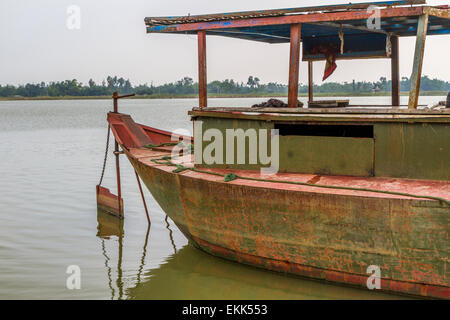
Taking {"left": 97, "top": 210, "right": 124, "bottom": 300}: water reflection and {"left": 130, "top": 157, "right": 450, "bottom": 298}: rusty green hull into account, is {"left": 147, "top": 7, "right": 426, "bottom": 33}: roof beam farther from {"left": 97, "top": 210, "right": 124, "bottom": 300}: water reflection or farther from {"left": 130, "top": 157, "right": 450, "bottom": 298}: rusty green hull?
{"left": 97, "top": 210, "right": 124, "bottom": 300}: water reflection

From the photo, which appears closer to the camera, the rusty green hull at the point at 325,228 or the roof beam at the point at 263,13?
the rusty green hull at the point at 325,228

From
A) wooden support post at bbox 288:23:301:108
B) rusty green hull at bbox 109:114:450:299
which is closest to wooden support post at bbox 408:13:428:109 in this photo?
rusty green hull at bbox 109:114:450:299

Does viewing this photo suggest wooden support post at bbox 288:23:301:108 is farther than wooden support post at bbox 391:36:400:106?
No

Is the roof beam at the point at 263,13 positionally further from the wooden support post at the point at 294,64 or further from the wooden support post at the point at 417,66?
the wooden support post at the point at 417,66

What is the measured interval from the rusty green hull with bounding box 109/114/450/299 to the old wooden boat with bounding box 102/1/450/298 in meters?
0.01

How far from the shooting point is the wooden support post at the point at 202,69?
21.9 ft

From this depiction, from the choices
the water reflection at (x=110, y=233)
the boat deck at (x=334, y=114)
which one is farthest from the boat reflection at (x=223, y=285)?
the boat deck at (x=334, y=114)

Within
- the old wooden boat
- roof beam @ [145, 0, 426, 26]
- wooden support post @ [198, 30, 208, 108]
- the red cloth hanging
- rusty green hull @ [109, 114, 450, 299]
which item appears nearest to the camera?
rusty green hull @ [109, 114, 450, 299]

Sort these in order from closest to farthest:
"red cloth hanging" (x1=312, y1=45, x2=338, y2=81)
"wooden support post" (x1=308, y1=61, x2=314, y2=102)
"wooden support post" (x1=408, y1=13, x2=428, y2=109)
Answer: "wooden support post" (x1=408, y1=13, x2=428, y2=109) < "red cloth hanging" (x1=312, y1=45, x2=338, y2=81) < "wooden support post" (x1=308, y1=61, x2=314, y2=102)

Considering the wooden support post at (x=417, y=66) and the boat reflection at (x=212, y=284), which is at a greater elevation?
the wooden support post at (x=417, y=66)

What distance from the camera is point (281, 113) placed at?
6.17m

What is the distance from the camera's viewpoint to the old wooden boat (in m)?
5.08

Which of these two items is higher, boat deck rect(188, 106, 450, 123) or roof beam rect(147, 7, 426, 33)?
roof beam rect(147, 7, 426, 33)

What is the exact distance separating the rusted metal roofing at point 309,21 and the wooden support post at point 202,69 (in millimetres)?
→ 122
